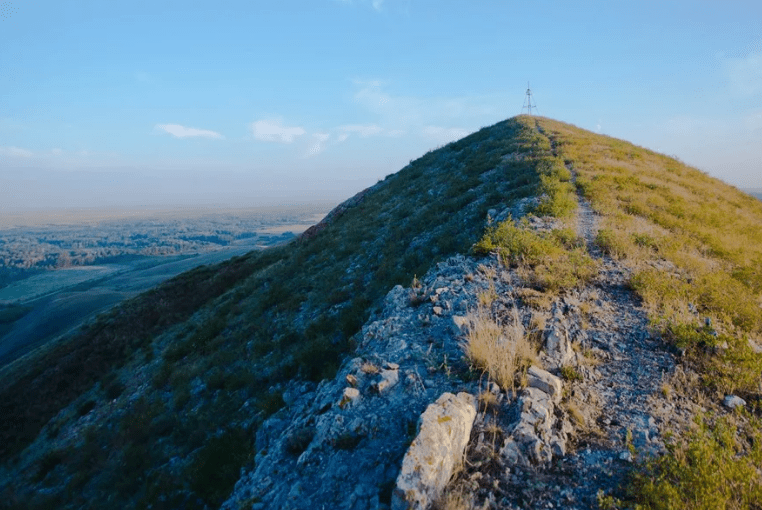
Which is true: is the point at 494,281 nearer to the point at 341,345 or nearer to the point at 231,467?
the point at 341,345

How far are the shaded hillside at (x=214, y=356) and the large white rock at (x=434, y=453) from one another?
4241 millimetres

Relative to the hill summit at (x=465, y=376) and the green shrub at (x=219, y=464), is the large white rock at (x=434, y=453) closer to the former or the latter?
the hill summit at (x=465, y=376)

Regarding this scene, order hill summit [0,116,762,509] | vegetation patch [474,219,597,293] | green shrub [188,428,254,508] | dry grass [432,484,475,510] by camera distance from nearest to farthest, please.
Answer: dry grass [432,484,475,510] < hill summit [0,116,762,509] < green shrub [188,428,254,508] < vegetation patch [474,219,597,293]

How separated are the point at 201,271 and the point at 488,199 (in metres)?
25.5

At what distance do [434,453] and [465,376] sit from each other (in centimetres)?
183

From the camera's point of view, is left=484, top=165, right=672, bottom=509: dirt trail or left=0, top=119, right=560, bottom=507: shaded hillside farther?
left=0, top=119, right=560, bottom=507: shaded hillside

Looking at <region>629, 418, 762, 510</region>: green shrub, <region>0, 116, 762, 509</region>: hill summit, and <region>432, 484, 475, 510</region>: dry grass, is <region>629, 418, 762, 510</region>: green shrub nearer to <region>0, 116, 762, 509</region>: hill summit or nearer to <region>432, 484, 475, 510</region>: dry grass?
<region>0, 116, 762, 509</region>: hill summit

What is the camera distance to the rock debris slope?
4.82 metres

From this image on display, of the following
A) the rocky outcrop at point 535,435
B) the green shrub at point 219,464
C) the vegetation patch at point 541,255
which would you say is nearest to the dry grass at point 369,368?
the rocky outcrop at point 535,435

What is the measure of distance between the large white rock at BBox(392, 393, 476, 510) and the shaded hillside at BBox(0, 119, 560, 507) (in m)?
4.24

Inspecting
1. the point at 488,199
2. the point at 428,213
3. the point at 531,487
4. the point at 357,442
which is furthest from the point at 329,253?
the point at 531,487

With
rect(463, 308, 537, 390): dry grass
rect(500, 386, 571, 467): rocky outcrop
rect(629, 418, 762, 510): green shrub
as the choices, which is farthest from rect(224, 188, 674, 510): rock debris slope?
rect(629, 418, 762, 510): green shrub

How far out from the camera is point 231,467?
8156 mm

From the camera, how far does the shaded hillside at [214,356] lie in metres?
9.95
